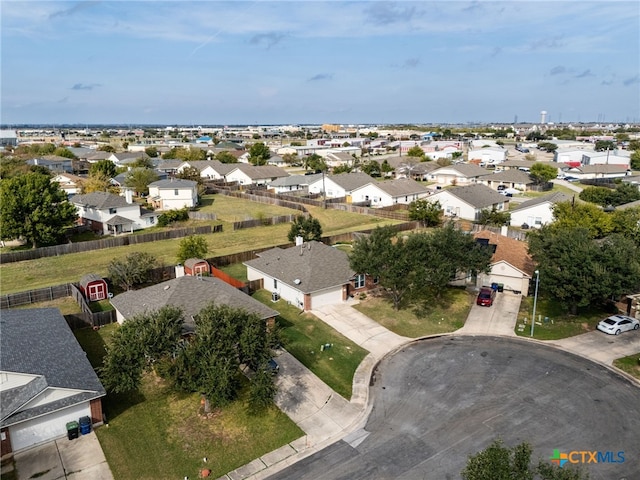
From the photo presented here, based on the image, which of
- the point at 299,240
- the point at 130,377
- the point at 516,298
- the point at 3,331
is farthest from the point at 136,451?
the point at 516,298

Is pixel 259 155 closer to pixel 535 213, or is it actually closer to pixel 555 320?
pixel 535 213

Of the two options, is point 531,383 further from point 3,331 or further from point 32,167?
point 32,167

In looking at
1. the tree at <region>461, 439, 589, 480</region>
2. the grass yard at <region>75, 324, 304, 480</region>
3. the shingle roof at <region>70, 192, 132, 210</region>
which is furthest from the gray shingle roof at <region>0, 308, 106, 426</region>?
the shingle roof at <region>70, 192, 132, 210</region>

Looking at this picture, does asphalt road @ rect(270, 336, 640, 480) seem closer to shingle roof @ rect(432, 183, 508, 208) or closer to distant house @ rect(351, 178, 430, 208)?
shingle roof @ rect(432, 183, 508, 208)

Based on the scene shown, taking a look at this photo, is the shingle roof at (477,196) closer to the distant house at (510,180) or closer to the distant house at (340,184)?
the distant house at (340,184)

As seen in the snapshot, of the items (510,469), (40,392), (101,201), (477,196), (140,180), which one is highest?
(140,180)

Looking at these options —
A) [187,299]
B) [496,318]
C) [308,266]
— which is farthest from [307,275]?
[496,318]
